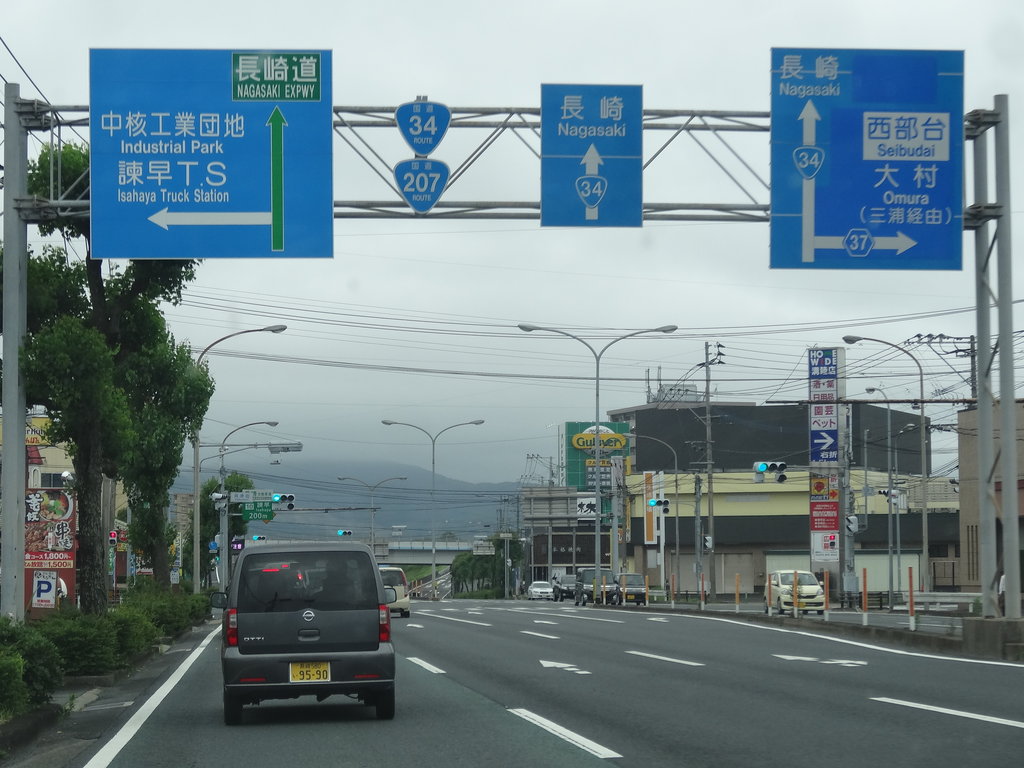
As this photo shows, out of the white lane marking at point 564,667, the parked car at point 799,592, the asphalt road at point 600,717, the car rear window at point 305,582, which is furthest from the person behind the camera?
the parked car at point 799,592

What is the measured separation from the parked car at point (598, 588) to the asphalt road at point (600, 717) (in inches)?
1379

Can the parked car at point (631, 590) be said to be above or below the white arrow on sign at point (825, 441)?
below

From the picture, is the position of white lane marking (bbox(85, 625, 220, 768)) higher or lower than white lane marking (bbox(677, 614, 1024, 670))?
higher

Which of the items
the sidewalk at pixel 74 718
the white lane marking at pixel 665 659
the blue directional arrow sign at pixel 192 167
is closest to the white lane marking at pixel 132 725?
the sidewalk at pixel 74 718

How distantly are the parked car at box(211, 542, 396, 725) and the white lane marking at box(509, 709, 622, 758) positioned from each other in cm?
138

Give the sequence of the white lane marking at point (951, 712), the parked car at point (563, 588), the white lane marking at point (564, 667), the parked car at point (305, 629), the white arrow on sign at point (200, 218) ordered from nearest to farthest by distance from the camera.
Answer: the white lane marking at point (951, 712), the parked car at point (305, 629), the white arrow on sign at point (200, 218), the white lane marking at point (564, 667), the parked car at point (563, 588)

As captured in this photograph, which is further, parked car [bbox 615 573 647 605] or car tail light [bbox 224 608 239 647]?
parked car [bbox 615 573 647 605]

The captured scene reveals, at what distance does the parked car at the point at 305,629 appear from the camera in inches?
490

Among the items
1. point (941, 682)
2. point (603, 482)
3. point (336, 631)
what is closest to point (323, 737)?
point (336, 631)

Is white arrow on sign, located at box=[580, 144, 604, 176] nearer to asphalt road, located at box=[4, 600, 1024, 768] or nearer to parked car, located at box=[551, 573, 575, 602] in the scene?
asphalt road, located at box=[4, 600, 1024, 768]

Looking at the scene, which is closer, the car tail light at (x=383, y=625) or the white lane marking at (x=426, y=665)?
the car tail light at (x=383, y=625)

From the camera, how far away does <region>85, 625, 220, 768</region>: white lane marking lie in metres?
10.4

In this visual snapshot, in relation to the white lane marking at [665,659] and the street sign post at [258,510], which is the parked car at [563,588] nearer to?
the street sign post at [258,510]

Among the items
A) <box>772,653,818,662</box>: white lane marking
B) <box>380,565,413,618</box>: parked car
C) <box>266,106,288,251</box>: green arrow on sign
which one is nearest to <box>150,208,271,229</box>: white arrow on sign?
<box>266,106,288,251</box>: green arrow on sign
